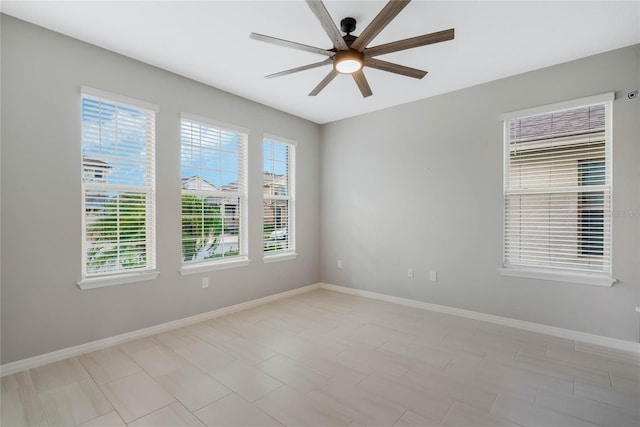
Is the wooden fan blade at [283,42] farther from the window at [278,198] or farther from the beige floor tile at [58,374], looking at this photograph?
the beige floor tile at [58,374]

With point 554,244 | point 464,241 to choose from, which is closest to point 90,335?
point 464,241

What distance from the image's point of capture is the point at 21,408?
201cm

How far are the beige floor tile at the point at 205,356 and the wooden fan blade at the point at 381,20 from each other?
9.07 ft

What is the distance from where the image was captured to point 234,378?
94.3 inches

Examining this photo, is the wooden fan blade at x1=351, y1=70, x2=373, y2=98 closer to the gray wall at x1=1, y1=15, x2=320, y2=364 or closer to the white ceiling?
the white ceiling

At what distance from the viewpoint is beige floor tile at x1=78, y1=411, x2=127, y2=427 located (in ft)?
6.12

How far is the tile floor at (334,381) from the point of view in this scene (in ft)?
6.40

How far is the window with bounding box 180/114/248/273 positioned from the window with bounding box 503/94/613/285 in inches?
130

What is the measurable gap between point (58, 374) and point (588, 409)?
3856 millimetres

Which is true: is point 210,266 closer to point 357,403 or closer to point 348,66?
point 357,403

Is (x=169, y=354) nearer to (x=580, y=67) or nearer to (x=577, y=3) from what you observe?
(x=577, y=3)

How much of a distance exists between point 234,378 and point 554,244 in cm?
342

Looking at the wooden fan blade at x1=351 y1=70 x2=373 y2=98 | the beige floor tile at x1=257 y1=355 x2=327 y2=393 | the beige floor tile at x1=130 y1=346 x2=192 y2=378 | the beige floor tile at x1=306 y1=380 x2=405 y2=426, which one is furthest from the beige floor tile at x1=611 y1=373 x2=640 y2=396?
the beige floor tile at x1=130 y1=346 x2=192 y2=378

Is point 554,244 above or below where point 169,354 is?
above
